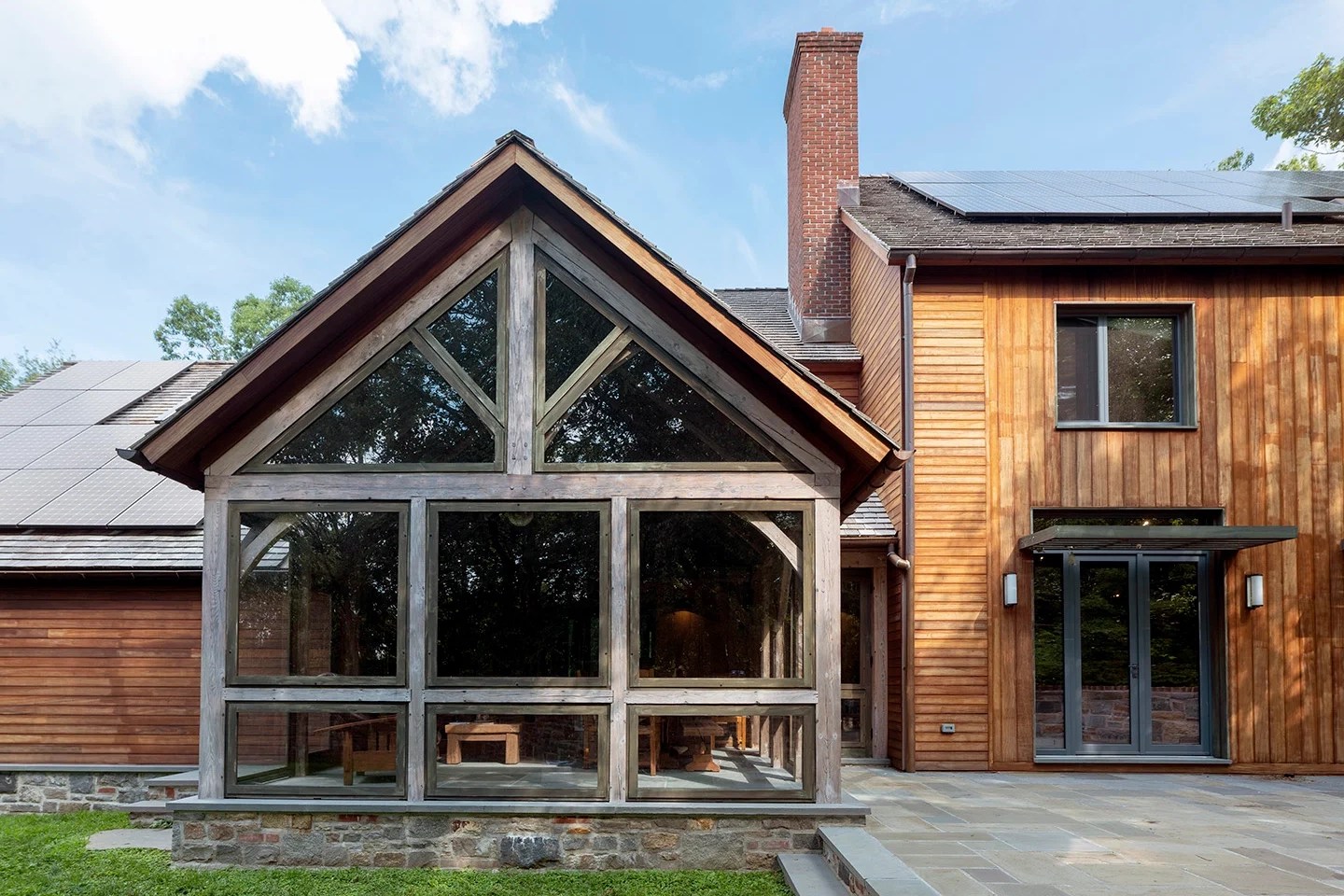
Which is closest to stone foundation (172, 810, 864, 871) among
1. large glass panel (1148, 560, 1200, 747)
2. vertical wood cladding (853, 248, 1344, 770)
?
vertical wood cladding (853, 248, 1344, 770)

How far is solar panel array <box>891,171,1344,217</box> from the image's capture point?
11.9 metres

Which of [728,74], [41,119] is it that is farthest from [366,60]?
[41,119]

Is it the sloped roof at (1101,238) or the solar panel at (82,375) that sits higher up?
the sloped roof at (1101,238)

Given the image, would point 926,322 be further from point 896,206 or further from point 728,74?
point 728,74

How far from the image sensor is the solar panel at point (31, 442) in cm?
1166

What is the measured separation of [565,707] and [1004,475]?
18.8ft

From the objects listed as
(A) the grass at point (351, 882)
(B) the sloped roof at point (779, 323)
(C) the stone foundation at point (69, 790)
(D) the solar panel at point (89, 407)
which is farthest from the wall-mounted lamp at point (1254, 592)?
(D) the solar panel at point (89, 407)

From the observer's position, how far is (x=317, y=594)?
7.43m

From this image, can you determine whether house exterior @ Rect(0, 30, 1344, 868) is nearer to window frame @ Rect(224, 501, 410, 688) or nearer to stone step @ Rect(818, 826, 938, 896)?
window frame @ Rect(224, 501, 410, 688)

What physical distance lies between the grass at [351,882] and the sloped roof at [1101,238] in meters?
6.69

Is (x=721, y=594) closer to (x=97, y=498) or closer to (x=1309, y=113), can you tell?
(x=97, y=498)

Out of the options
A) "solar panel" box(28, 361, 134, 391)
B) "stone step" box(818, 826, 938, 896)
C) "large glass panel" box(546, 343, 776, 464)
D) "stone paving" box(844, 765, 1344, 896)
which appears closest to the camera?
"stone step" box(818, 826, 938, 896)

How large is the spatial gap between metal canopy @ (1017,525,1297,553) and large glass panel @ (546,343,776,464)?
3.90 meters

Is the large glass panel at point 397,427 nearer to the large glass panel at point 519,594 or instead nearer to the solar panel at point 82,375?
the large glass panel at point 519,594
